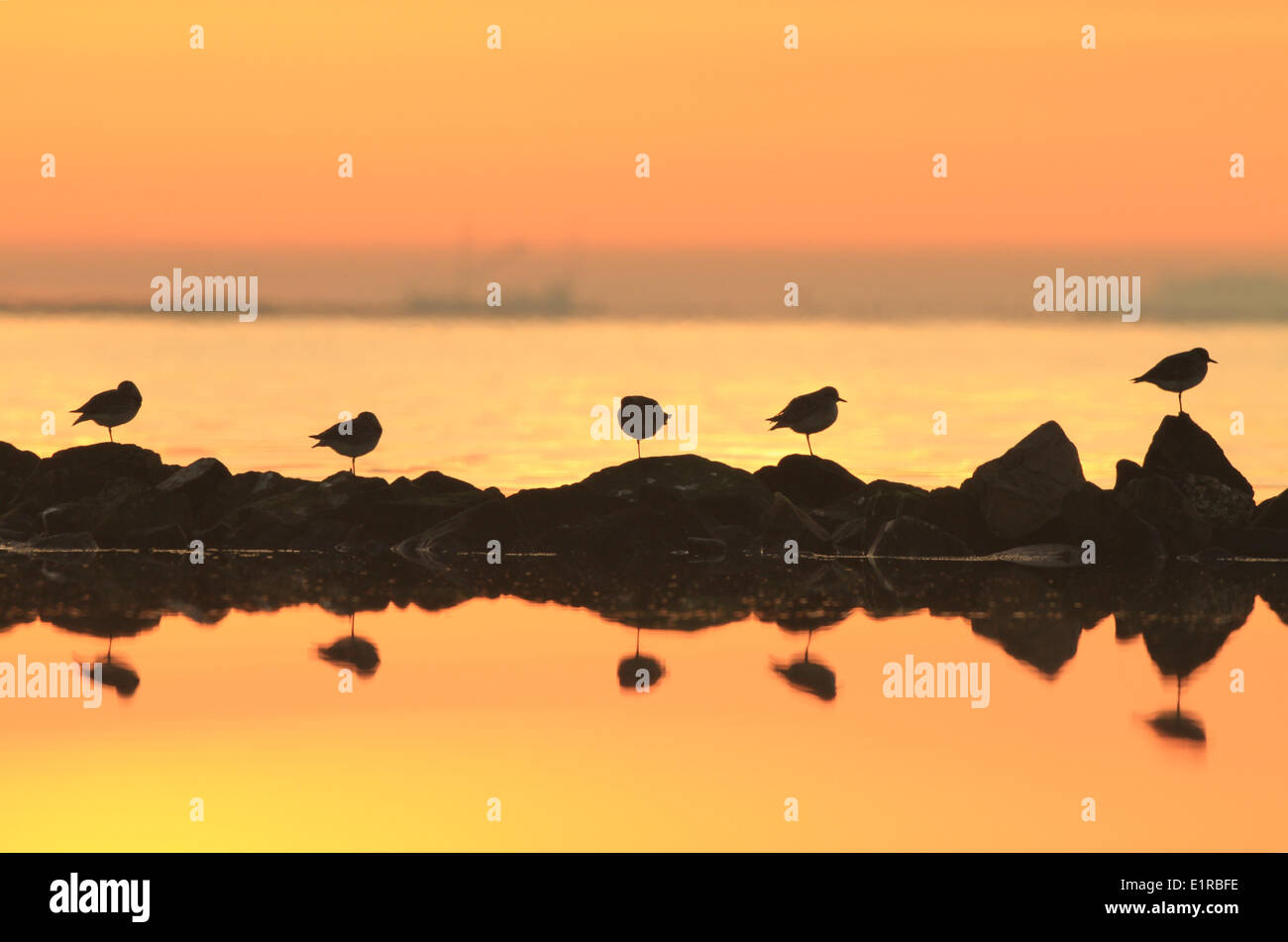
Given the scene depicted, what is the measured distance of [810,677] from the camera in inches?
428

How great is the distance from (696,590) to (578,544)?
4.31 meters

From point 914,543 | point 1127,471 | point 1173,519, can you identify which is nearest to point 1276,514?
point 1173,519

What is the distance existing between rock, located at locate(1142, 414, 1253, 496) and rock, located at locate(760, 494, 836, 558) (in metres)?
4.47

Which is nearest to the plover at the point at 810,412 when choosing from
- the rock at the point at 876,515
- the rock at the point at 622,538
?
the rock at the point at 876,515

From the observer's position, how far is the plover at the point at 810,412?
22.7 meters

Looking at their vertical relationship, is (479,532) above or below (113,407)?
below

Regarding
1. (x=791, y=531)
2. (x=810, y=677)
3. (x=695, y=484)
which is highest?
(x=695, y=484)

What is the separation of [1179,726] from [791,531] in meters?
11.4

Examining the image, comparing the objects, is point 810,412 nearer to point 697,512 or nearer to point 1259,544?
point 697,512

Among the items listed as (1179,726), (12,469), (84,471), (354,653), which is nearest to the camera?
(1179,726)

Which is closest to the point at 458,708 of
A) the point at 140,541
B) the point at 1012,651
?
the point at 1012,651

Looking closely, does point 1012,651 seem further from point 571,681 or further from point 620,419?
point 620,419

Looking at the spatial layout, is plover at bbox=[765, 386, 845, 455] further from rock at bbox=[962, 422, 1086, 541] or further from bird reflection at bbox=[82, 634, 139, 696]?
bird reflection at bbox=[82, 634, 139, 696]

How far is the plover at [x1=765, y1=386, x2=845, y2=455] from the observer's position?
895 inches
